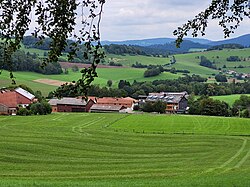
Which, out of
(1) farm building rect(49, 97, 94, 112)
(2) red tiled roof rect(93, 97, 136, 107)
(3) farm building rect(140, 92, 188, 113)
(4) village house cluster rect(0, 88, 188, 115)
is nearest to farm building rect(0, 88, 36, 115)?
(4) village house cluster rect(0, 88, 188, 115)

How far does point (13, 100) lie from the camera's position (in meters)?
85.9

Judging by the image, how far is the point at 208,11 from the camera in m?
10.9

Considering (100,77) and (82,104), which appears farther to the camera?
(100,77)

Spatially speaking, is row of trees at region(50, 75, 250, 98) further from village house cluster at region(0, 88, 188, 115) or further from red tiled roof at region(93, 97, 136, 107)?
red tiled roof at region(93, 97, 136, 107)

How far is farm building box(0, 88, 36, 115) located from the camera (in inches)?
3179

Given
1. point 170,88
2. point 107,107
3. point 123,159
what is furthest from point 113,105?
point 123,159

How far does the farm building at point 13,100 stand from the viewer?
265ft

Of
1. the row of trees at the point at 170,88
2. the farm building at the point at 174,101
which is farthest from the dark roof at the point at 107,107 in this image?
the row of trees at the point at 170,88

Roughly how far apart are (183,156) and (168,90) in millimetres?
99052

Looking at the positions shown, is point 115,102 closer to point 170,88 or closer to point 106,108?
point 106,108

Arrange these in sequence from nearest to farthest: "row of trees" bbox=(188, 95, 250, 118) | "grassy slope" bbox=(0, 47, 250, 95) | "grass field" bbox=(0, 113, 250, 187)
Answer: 1. "grass field" bbox=(0, 113, 250, 187)
2. "row of trees" bbox=(188, 95, 250, 118)
3. "grassy slope" bbox=(0, 47, 250, 95)

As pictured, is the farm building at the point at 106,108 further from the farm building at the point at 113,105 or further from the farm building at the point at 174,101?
the farm building at the point at 174,101

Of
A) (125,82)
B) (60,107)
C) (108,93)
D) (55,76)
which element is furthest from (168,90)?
(60,107)

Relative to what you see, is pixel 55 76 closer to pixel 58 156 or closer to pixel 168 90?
pixel 168 90
